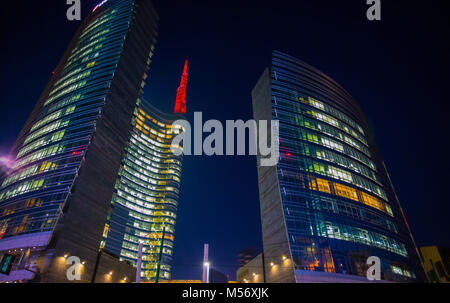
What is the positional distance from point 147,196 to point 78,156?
334ft

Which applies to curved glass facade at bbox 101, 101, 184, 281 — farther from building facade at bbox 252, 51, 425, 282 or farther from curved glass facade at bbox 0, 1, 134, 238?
building facade at bbox 252, 51, 425, 282

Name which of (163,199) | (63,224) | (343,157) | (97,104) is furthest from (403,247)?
(163,199)

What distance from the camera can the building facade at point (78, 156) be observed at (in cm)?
5722

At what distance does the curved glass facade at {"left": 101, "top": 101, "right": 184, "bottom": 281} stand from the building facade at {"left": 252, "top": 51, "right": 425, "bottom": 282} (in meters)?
86.2

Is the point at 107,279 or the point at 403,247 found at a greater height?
the point at 403,247

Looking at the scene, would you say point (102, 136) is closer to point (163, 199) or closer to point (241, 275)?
point (241, 275)

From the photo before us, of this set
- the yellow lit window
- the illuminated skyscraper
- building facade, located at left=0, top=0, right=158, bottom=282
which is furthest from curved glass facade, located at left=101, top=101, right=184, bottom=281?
the yellow lit window

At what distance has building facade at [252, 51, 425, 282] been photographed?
177ft

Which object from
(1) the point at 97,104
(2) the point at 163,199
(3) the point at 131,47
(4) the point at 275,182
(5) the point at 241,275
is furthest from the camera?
(2) the point at 163,199

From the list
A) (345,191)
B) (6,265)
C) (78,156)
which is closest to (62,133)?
(78,156)

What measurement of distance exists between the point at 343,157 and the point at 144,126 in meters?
139

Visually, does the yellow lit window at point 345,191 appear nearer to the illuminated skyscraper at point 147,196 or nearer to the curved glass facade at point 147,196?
the curved glass facade at point 147,196
